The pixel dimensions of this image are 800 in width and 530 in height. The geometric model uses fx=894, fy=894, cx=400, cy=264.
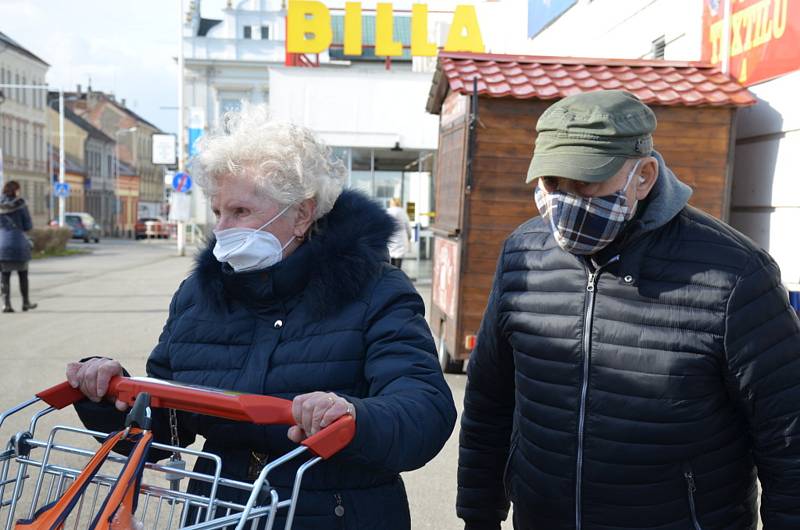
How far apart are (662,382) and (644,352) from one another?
8 cm

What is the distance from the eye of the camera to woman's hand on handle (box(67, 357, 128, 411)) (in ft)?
7.35

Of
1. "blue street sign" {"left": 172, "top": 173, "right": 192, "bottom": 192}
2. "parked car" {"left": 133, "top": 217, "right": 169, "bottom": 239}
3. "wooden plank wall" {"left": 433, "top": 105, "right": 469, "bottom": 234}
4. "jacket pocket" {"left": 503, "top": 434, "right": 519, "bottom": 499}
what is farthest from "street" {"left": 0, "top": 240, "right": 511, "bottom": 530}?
"parked car" {"left": 133, "top": 217, "right": 169, "bottom": 239}

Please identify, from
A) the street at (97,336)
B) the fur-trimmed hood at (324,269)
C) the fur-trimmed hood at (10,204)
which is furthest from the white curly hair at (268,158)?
the fur-trimmed hood at (10,204)

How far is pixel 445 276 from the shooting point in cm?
867

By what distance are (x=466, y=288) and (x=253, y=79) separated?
2018 inches

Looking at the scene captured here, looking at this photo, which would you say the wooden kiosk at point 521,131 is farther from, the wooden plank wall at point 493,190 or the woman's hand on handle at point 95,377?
the woman's hand on handle at point 95,377

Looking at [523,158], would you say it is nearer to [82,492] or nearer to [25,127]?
[82,492]

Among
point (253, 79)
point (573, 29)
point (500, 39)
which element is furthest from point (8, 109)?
point (573, 29)

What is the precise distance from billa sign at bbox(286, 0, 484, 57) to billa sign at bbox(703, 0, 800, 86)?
17.7 metres

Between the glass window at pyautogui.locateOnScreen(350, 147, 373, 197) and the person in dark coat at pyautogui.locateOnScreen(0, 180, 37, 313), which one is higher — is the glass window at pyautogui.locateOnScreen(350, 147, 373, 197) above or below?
above

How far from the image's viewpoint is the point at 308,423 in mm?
1912

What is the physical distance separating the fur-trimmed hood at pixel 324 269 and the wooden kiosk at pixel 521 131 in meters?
5.07

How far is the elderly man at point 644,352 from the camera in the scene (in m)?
2.13

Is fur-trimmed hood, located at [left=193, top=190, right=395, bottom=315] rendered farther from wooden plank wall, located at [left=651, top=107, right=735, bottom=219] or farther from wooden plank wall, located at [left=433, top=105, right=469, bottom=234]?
wooden plank wall, located at [left=651, top=107, right=735, bottom=219]
